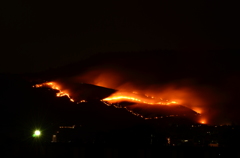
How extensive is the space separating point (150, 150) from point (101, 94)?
38.1 feet

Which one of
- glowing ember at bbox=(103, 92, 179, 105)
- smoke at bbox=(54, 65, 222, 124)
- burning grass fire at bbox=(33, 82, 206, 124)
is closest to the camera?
burning grass fire at bbox=(33, 82, 206, 124)

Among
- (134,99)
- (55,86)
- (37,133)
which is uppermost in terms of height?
(55,86)

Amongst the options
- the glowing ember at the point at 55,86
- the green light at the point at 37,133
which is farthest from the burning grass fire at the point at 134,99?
the green light at the point at 37,133

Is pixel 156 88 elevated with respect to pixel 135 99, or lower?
elevated

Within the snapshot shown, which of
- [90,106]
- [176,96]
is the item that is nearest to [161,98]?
[176,96]

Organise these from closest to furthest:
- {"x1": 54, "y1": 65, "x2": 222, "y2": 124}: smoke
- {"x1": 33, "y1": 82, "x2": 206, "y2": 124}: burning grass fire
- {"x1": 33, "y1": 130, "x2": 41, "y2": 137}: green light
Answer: {"x1": 33, "y1": 130, "x2": 41, "y2": 137}: green light → {"x1": 33, "y1": 82, "x2": 206, "y2": 124}: burning grass fire → {"x1": 54, "y1": 65, "x2": 222, "y2": 124}: smoke

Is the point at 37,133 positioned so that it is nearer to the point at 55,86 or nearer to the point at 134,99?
the point at 134,99

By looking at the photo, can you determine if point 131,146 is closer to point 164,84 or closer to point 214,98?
point 214,98

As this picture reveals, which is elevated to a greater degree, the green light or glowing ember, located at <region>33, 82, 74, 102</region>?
glowing ember, located at <region>33, 82, 74, 102</region>

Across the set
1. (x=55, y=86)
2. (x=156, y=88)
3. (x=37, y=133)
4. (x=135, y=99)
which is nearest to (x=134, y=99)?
(x=135, y=99)

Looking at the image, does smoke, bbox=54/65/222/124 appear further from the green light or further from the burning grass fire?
the green light

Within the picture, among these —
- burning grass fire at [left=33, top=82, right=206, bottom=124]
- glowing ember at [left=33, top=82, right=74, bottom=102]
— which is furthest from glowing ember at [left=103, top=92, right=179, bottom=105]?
glowing ember at [left=33, top=82, right=74, bottom=102]

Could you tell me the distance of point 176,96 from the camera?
27.8 meters

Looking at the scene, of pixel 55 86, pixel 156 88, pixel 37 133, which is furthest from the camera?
pixel 156 88
